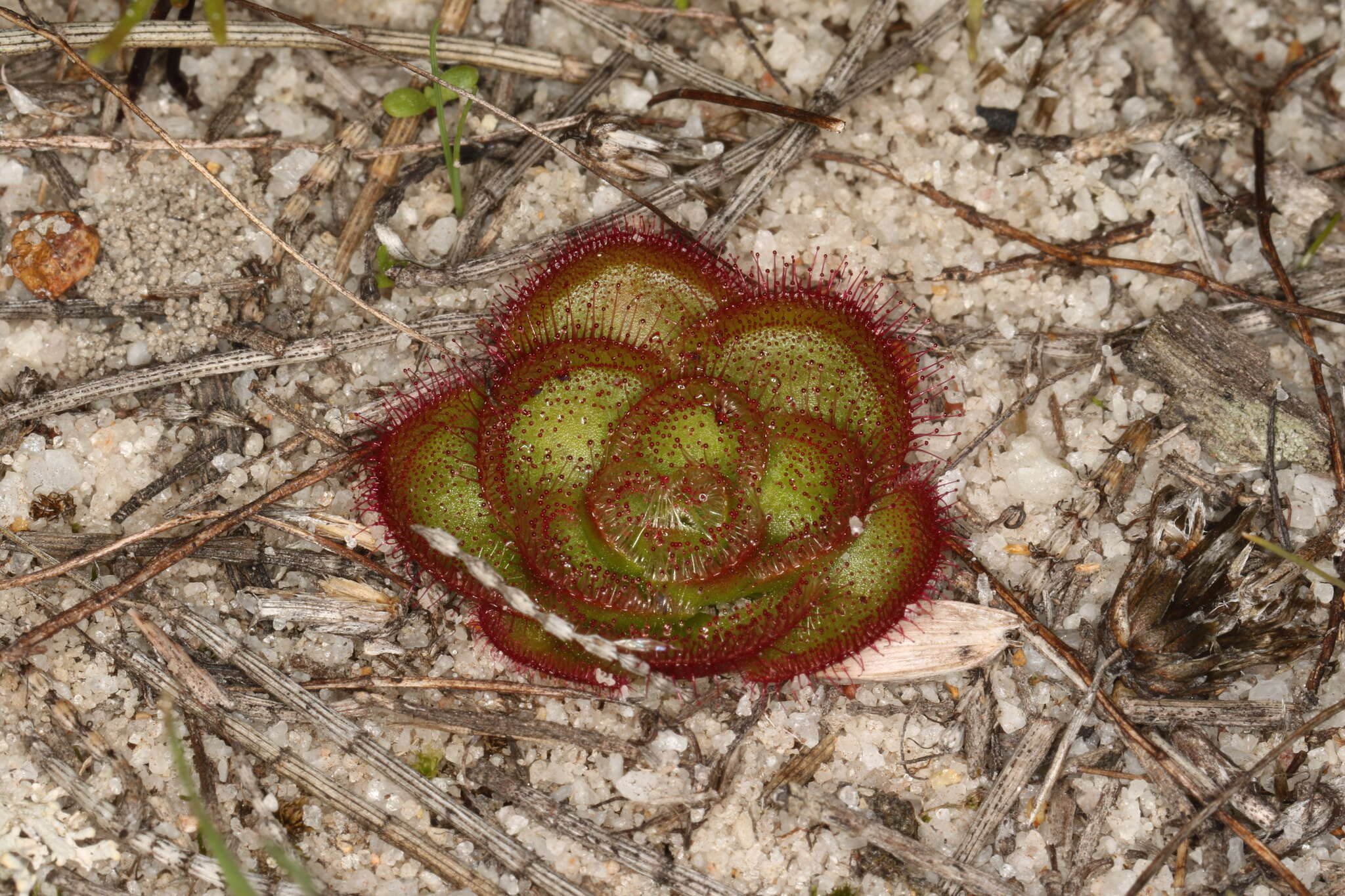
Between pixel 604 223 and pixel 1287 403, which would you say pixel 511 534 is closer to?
pixel 604 223

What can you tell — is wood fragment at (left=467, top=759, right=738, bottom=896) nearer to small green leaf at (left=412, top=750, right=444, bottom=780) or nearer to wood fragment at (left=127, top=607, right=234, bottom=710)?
small green leaf at (left=412, top=750, right=444, bottom=780)

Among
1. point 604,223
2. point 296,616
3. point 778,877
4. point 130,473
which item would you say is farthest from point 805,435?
point 130,473

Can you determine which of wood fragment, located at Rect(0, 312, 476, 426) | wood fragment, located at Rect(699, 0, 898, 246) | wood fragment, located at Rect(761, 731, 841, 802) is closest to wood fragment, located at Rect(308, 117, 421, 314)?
wood fragment, located at Rect(0, 312, 476, 426)

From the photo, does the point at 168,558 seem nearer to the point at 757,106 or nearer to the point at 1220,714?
the point at 757,106

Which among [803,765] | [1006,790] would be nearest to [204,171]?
[803,765]

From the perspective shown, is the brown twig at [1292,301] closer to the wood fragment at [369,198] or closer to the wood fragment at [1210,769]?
the wood fragment at [1210,769]

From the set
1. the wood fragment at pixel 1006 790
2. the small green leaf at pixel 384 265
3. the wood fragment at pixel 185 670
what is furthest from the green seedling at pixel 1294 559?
the wood fragment at pixel 185 670

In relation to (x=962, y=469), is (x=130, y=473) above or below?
below
